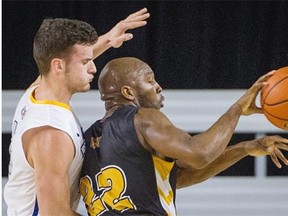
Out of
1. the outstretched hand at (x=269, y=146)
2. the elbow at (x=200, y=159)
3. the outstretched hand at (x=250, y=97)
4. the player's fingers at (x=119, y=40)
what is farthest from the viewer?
the player's fingers at (x=119, y=40)

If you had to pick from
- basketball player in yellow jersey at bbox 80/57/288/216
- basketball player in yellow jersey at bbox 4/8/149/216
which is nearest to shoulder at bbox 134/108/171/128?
basketball player in yellow jersey at bbox 80/57/288/216

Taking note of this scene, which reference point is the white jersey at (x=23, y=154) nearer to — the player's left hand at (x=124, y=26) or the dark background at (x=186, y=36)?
the player's left hand at (x=124, y=26)

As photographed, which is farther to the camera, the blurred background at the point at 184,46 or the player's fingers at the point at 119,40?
the blurred background at the point at 184,46

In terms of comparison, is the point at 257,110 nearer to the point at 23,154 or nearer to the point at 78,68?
the point at 78,68

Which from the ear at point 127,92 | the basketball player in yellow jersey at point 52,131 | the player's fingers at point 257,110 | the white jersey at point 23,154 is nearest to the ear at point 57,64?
the basketball player in yellow jersey at point 52,131

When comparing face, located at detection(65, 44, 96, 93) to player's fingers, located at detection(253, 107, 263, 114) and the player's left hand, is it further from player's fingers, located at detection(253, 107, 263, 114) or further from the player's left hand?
player's fingers, located at detection(253, 107, 263, 114)

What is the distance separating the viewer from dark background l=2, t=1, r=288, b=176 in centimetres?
516

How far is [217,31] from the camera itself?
17.0ft

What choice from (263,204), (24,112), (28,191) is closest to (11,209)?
(28,191)

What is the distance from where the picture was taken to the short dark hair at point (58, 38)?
300cm

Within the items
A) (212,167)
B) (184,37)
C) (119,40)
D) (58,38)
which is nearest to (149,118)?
(58,38)

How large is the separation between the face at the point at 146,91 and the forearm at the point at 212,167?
0.37 metres

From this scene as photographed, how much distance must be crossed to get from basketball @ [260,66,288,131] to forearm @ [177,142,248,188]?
0.21m

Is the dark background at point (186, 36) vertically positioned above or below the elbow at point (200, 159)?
below
